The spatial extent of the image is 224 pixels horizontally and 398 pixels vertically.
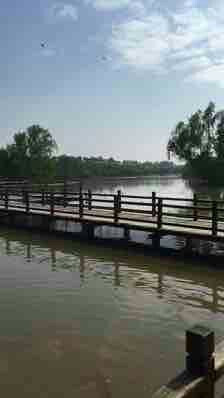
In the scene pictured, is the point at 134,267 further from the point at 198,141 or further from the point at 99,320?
the point at 198,141

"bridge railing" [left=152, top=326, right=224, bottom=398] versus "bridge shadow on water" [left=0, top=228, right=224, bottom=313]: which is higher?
"bridge railing" [left=152, top=326, right=224, bottom=398]

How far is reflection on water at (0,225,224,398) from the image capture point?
17.6ft

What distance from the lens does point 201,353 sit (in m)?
2.94

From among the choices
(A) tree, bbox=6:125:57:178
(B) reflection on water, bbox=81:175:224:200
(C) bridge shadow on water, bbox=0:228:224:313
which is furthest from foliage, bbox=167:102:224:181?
(C) bridge shadow on water, bbox=0:228:224:313

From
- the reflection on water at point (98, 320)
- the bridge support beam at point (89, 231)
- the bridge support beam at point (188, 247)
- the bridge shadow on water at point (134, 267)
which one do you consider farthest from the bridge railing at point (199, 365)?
the bridge support beam at point (89, 231)

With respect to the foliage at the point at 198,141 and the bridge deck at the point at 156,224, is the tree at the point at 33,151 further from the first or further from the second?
the bridge deck at the point at 156,224

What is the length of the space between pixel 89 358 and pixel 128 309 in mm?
2236

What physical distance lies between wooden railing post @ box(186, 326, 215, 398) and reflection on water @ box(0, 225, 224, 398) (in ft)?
7.51

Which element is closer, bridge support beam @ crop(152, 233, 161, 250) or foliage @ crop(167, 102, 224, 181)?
bridge support beam @ crop(152, 233, 161, 250)

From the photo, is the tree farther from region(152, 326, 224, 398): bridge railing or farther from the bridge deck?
region(152, 326, 224, 398): bridge railing

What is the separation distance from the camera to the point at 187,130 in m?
66.1

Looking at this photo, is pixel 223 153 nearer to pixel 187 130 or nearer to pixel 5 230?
pixel 187 130

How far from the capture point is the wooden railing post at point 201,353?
2943 millimetres

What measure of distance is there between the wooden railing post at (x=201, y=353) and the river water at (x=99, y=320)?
90.6 inches
